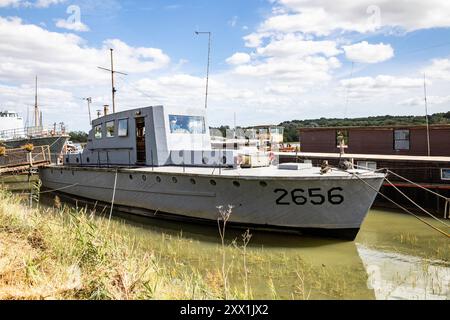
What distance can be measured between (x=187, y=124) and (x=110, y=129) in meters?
3.49

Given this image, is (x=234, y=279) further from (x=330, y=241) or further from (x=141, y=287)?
(x=330, y=241)

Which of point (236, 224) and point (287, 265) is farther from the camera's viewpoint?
point (236, 224)

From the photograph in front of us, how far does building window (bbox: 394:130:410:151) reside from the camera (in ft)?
64.8

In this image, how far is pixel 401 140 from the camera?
65.7 ft

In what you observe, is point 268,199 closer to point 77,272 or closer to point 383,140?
point 77,272

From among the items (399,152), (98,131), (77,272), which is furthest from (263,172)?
(399,152)

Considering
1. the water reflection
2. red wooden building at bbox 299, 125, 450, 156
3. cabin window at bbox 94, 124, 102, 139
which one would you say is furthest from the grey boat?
red wooden building at bbox 299, 125, 450, 156

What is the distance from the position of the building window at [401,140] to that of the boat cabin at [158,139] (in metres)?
11.7

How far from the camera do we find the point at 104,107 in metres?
17.4

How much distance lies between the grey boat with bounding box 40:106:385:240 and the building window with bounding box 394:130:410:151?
1078 centimetres

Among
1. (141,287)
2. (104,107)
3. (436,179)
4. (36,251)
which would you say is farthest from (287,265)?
(104,107)

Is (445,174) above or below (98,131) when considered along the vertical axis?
below

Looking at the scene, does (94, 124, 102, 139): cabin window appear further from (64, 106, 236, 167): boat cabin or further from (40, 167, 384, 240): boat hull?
(40, 167, 384, 240): boat hull
